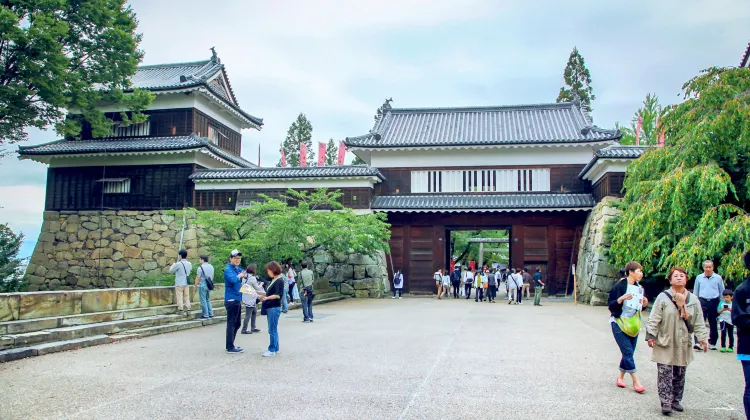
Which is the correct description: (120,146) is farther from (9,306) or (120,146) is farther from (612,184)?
(612,184)

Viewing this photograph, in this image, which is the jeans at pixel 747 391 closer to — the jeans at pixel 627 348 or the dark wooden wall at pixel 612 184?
the jeans at pixel 627 348

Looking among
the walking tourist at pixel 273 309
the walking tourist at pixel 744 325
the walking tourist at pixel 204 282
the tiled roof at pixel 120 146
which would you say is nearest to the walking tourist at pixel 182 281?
the walking tourist at pixel 204 282

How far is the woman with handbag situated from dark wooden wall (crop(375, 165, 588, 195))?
19.9 metres

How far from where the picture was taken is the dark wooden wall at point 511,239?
25.1m

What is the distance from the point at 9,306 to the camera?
9.23m

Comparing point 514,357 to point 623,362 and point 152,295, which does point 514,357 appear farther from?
point 152,295

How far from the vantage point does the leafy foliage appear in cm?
1933

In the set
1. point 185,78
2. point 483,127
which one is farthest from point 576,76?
point 185,78

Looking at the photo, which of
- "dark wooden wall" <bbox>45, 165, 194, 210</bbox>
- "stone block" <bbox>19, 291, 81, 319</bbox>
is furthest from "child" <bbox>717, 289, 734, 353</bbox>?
"dark wooden wall" <bbox>45, 165, 194, 210</bbox>

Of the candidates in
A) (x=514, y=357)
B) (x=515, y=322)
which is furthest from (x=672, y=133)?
(x=514, y=357)

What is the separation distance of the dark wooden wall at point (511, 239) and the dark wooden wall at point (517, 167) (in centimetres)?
146

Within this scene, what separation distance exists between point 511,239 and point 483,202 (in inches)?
89.8

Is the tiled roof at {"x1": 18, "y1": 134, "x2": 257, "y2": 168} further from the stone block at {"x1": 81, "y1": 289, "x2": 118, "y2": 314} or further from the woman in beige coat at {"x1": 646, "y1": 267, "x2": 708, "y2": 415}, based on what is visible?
the woman in beige coat at {"x1": 646, "y1": 267, "x2": 708, "y2": 415}

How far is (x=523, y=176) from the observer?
2627 cm
